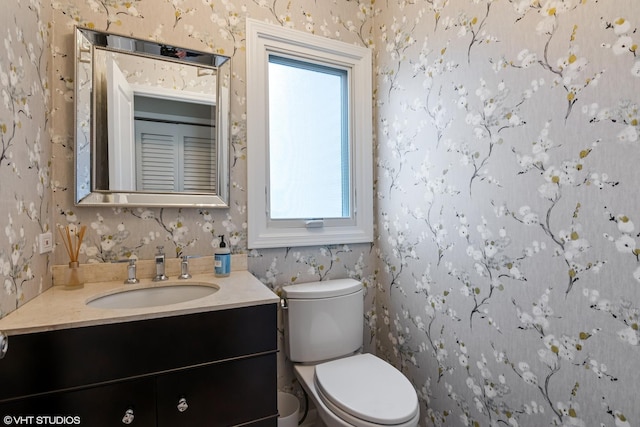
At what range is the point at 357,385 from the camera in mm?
1254

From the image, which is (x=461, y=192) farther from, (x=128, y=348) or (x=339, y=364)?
(x=128, y=348)

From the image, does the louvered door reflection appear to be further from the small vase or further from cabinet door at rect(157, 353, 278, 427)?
cabinet door at rect(157, 353, 278, 427)

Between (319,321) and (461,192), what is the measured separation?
2.88ft

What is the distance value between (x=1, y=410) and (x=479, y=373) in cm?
153

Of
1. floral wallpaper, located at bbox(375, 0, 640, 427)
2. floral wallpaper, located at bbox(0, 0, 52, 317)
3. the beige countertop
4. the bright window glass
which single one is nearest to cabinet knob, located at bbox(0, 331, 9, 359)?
the beige countertop

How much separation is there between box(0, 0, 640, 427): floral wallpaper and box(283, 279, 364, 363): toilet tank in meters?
0.16

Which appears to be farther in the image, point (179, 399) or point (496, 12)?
point (496, 12)

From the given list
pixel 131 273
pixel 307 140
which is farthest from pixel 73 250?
pixel 307 140

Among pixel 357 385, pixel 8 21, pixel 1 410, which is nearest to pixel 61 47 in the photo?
pixel 8 21

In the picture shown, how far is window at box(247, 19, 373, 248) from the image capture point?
1603 mm

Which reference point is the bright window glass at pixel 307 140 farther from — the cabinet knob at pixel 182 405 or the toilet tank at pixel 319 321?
the cabinet knob at pixel 182 405

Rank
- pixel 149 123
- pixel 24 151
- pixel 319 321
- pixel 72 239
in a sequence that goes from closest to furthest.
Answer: pixel 24 151 → pixel 72 239 → pixel 149 123 → pixel 319 321

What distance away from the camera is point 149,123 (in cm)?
140

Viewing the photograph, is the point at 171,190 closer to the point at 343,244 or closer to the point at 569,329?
the point at 343,244
